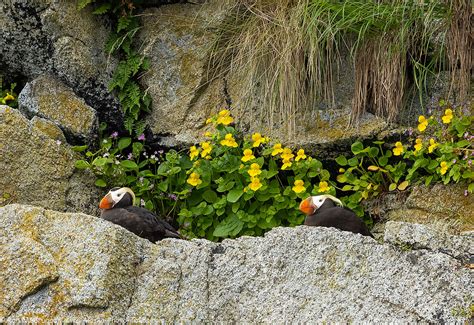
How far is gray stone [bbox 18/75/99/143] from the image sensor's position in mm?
6621

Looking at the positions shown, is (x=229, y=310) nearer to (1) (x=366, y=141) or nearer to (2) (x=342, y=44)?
(1) (x=366, y=141)

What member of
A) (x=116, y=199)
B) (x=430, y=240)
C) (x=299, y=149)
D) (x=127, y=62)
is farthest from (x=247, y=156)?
(x=430, y=240)

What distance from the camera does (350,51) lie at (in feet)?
20.7

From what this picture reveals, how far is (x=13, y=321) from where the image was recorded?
4.05 metres

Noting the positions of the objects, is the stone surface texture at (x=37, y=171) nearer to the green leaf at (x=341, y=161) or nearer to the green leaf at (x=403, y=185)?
the green leaf at (x=341, y=161)

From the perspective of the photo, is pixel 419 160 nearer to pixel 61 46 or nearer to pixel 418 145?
pixel 418 145

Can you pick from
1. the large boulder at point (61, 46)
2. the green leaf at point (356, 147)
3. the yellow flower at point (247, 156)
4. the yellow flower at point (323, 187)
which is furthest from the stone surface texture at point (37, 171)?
the green leaf at point (356, 147)

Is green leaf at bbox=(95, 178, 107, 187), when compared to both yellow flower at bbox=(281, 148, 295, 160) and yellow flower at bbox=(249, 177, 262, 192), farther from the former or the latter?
yellow flower at bbox=(281, 148, 295, 160)

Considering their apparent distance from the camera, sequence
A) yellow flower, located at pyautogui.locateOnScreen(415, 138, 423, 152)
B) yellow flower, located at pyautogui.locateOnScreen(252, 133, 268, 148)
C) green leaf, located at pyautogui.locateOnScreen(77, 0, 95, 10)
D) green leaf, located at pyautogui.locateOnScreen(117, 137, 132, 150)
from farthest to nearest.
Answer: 1. green leaf, located at pyautogui.locateOnScreen(117, 137, 132, 150)
2. green leaf, located at pyautogui.locateOnScreen(77, 0, 95, 10)
3. yellow flower, located at pyautogui.locateOnScreen(252, 133, 268, 148)
4. yellow flower, located at pyautogui.locateOnScreen(415, 138, 423, 152)

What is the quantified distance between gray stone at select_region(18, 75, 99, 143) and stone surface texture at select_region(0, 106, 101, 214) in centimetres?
25

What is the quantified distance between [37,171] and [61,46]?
104cm

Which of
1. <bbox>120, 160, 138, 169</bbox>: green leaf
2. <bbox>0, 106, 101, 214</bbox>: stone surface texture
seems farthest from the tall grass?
<bbox>0, 106, 101, 214</bbox>: stone surface texture

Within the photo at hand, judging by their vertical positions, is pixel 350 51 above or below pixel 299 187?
above

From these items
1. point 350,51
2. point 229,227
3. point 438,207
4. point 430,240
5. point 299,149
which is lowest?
point 229,227
